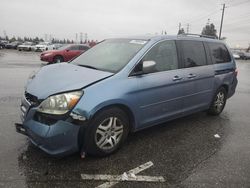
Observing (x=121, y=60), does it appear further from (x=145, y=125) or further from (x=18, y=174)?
(x=18, y=174)

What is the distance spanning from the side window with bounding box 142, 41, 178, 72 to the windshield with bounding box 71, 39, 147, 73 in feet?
0.71

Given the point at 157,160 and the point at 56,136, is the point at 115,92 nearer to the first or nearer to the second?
the point at 56,136

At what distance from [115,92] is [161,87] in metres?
0.99

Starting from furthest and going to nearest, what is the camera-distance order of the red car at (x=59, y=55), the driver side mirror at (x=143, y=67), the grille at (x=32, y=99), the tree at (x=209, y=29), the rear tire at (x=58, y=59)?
1. the tree at (x=209, y=29)
2. the rear tire at (x=58, y=59)
3. the red car at (x=59, y=55)
4. the driver side mirror at (x=143, y=67)
5. the grille at (x=32, y=99)

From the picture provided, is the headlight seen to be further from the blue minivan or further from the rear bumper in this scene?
the rear bumper

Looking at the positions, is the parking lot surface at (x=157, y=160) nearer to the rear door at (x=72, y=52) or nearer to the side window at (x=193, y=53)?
the side window at (x=193, y=53)

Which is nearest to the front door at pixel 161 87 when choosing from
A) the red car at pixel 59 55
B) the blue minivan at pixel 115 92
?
the blue minivan at pixel 115 92

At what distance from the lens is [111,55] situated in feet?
14.4

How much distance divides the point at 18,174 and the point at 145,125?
6.44ft

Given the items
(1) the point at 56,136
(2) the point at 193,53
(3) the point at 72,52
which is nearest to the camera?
(1) the point at 56,136

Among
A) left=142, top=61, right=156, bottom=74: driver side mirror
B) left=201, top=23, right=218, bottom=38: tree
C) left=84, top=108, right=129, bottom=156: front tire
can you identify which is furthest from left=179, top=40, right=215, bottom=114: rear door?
left=201, top=23, right=218, bottom=38: tree

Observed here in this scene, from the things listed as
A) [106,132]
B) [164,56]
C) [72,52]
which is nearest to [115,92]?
[106,132]

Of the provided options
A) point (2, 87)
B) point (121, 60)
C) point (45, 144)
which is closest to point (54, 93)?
point (45, 144)

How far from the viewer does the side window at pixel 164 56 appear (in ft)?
13.9
